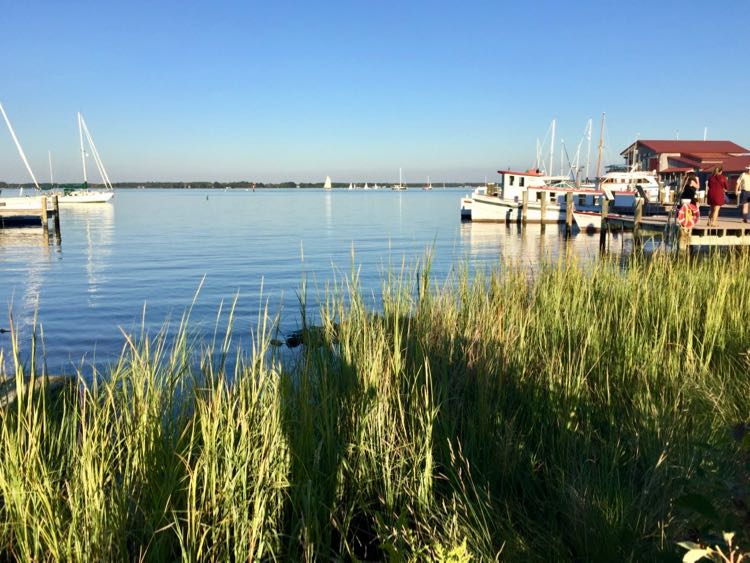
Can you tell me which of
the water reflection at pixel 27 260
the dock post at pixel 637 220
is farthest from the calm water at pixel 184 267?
the dock post at pixel 637 220

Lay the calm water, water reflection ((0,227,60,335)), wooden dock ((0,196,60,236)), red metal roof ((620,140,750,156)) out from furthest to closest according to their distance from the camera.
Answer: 1. red metal roof ((620,140,750,156))
2. wooden dock ((0,196,60,236))
3. water reflection ((0,227,60,335))
4. the calm water

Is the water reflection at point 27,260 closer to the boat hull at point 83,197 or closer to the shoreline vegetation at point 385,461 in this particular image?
the shoreline vegetation at point 385,461

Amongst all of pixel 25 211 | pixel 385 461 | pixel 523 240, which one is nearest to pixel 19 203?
pixel 25 211

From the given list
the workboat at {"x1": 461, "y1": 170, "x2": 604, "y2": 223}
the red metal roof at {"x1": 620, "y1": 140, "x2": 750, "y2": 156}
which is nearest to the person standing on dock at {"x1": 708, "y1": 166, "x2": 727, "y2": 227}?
the workboat at {"x1": 461, "y1": 170, "x2": 604, "y2": 223}

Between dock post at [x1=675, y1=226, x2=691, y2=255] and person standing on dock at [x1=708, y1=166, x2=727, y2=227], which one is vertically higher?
person standing on dock at [x1=708, y1=166, x2=727, y2=227]

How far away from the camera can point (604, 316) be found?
6031mm

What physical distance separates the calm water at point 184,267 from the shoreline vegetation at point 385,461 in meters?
0.74

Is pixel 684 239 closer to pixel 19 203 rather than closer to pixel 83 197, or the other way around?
pixel 19 203

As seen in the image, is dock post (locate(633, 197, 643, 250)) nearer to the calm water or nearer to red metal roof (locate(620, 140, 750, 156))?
the calm water

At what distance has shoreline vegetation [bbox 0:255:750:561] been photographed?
2490 millimetres

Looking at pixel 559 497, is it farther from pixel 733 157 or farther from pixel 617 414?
pixel 733 157

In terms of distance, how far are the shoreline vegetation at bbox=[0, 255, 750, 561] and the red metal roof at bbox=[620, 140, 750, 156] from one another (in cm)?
5941

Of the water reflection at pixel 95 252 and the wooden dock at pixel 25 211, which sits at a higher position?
the wooden dock at pixel 25 211

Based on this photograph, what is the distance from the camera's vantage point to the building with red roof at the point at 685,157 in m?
50.4
